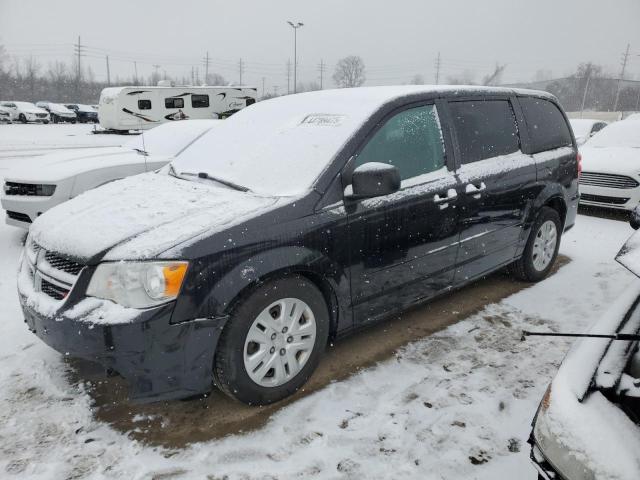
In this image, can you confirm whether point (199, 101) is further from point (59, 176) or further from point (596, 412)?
point (596, 412)

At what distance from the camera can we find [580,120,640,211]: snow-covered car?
7.41m

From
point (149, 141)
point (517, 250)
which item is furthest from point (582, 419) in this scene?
point (149, 141)

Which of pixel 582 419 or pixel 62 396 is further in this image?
pixel 62 396

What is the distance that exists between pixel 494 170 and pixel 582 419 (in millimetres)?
2669

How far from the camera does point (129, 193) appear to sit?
314cm

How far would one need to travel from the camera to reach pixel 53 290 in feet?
8.57

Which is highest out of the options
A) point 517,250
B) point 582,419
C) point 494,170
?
point 494,170

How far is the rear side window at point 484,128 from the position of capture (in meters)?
3.65

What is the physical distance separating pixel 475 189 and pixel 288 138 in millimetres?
1489

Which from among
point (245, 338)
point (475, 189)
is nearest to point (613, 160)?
point (475, 189)

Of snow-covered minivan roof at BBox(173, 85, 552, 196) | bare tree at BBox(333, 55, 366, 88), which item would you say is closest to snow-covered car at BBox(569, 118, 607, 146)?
snow-covered minivan roof at BBox(173, 85, 552, 196)

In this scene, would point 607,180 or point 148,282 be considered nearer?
point 148,282

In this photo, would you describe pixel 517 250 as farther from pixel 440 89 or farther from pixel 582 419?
pixel 582 419

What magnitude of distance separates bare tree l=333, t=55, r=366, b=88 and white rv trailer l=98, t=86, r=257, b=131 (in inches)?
2424
